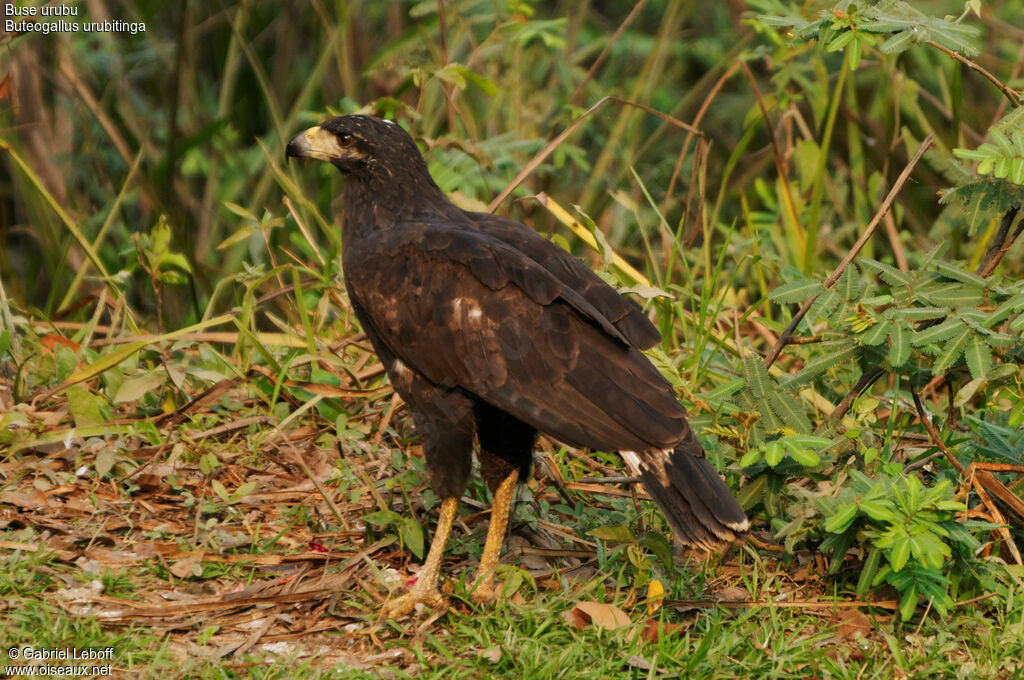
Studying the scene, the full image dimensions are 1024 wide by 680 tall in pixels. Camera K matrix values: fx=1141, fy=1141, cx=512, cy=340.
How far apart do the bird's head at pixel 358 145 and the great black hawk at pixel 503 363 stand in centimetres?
4

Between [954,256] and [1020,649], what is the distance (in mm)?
3179

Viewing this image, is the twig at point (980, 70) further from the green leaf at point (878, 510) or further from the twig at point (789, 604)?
the twig at point (789, 604)

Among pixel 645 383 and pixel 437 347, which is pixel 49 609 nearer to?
→ pixel 437 347

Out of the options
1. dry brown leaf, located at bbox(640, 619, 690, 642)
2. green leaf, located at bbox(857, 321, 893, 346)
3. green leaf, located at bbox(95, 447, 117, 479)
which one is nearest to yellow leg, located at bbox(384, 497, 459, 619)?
dry brown leaf, located at bbox(640, 619, 690, 642)

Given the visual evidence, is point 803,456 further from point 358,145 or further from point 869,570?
point 358,145

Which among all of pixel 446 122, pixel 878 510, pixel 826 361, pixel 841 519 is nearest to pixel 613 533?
pixel 841 519

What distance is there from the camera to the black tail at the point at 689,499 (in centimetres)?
337

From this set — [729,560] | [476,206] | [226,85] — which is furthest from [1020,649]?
[226,85]

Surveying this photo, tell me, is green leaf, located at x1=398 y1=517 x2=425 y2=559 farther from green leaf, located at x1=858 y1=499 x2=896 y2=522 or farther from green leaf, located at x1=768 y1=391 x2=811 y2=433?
green leaf, located at x1=858 y1=499 x2=896 y2=522

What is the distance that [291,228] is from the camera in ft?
21.4

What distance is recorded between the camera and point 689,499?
338 cm
